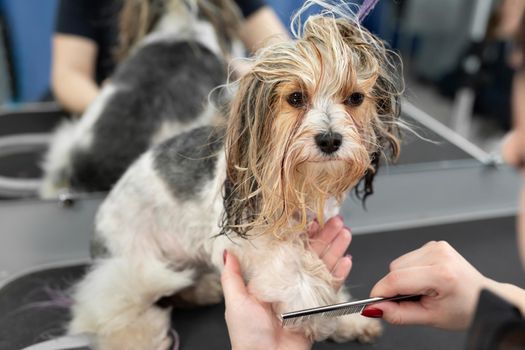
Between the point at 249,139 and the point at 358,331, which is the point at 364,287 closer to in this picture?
the point at 358,331

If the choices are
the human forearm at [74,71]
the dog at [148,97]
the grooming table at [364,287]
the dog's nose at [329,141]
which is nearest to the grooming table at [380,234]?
the grooming table at [364,287]

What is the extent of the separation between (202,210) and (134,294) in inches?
10.5

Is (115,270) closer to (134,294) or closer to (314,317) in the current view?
(134,294)

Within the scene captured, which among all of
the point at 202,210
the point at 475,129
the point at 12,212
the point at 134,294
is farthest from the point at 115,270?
the point at 475,129

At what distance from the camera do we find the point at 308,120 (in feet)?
2.54

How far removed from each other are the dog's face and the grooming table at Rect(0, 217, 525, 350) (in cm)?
22

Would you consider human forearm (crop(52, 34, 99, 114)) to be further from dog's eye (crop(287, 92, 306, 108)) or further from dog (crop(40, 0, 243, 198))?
dog's eye (crop(287, 92, 306, 108))

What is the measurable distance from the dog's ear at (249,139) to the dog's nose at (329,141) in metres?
0.09

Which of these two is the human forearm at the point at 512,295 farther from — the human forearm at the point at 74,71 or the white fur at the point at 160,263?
the human forearm at the point at 74,71

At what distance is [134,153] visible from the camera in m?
1.44

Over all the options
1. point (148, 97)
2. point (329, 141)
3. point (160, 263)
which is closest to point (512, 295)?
point (329, 141)

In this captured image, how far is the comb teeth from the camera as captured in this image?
2.75 feet

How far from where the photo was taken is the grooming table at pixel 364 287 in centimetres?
94

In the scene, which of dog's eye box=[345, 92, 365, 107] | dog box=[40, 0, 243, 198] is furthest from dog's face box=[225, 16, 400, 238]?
dog box=[40, 0, 243, 198]
